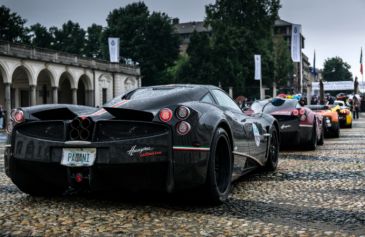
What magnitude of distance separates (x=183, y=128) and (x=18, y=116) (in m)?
1.71

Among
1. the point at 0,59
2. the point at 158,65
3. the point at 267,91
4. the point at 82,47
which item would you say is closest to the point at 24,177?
the point at 0,59

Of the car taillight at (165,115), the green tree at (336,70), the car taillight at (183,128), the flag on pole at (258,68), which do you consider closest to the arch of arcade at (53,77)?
the flag on pole at (258,68)

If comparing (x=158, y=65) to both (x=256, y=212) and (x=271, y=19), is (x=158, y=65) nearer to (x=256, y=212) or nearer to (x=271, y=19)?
(x=271, y=19)

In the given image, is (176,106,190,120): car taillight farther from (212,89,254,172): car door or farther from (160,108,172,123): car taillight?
(212,89,254,172): car door

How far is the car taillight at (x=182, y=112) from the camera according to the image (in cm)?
421

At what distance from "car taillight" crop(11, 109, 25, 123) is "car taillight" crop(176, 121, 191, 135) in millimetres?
1599

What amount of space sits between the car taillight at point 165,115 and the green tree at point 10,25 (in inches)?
2455

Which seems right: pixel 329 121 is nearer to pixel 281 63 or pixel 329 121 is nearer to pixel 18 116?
pixel 18 116

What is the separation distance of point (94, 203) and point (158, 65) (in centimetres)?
6517

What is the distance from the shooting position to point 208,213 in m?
4.24

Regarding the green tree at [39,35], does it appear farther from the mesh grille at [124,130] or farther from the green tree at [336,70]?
the green tree at [336,70]

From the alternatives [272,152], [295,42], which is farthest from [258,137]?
[295,42]

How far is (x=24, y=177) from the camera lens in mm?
4660

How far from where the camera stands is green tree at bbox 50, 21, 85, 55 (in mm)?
83875
